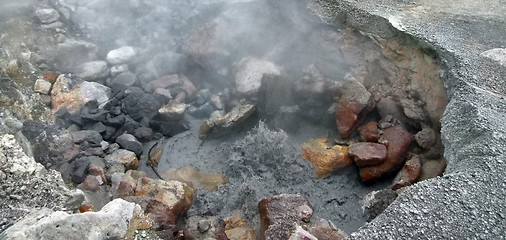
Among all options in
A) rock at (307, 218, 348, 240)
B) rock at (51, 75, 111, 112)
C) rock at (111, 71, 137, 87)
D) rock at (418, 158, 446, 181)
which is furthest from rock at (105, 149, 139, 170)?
rock at (418, 158, 446, 181)

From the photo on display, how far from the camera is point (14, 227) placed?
2312 millimetres

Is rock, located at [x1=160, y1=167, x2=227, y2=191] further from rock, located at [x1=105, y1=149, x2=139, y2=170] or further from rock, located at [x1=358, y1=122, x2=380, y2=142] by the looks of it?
rock, located at [x1=358, y1=122, x2=380, y2=142]

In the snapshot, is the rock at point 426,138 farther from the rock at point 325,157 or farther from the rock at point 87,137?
the rock at point 87,137

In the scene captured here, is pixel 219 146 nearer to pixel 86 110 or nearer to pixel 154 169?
pixel 154 169

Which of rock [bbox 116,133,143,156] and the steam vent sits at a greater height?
the steam vent

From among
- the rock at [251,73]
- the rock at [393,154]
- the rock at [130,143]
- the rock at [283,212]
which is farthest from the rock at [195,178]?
the rock at [393,154]

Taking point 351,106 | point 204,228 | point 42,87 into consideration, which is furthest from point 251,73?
point 42,87

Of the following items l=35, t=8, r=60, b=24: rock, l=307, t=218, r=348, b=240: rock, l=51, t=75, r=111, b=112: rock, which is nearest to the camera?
l=307, t=218, r=348, b=240: rock

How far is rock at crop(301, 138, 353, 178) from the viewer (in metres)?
4.17

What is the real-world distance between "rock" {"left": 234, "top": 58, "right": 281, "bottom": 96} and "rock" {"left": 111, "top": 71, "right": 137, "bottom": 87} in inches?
48.8

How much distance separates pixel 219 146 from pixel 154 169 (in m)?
0.74

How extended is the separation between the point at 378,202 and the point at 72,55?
3.92m

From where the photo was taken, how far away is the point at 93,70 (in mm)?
5238

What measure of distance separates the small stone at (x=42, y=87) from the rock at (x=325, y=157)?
2.93m
